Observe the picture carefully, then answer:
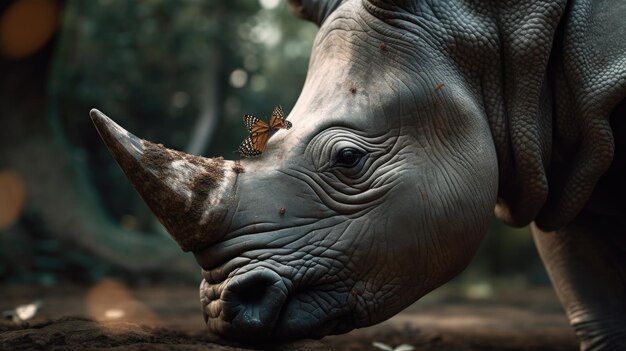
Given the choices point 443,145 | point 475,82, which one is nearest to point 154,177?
point 443,145

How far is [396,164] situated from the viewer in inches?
124

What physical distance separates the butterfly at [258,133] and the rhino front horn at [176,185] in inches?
7.1

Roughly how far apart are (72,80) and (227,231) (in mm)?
11432

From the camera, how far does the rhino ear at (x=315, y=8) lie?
149 inches

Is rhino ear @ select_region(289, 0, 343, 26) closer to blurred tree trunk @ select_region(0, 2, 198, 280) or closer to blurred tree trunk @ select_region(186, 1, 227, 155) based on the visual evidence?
blurred tree trunk @ select_region(0, 2, 198, 280)

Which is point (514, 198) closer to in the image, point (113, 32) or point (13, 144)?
point (13, 144)

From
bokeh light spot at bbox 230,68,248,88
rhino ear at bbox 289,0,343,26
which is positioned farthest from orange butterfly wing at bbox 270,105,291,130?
bokeh light spot at bbox 230,68,248,88

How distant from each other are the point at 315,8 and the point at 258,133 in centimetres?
106

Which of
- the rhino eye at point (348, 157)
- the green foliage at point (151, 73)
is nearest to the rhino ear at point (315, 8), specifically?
the rhino eye at point (348, 157)

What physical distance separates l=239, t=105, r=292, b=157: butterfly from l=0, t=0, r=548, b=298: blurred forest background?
6.21 m

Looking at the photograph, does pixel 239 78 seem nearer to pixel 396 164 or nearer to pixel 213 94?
pixel 213 94

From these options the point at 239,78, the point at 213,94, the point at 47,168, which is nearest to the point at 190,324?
the point at 47,168

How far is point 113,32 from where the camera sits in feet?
45.1

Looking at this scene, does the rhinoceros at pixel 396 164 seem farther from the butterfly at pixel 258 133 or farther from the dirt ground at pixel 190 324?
the dirt ground at pixel 190 324
